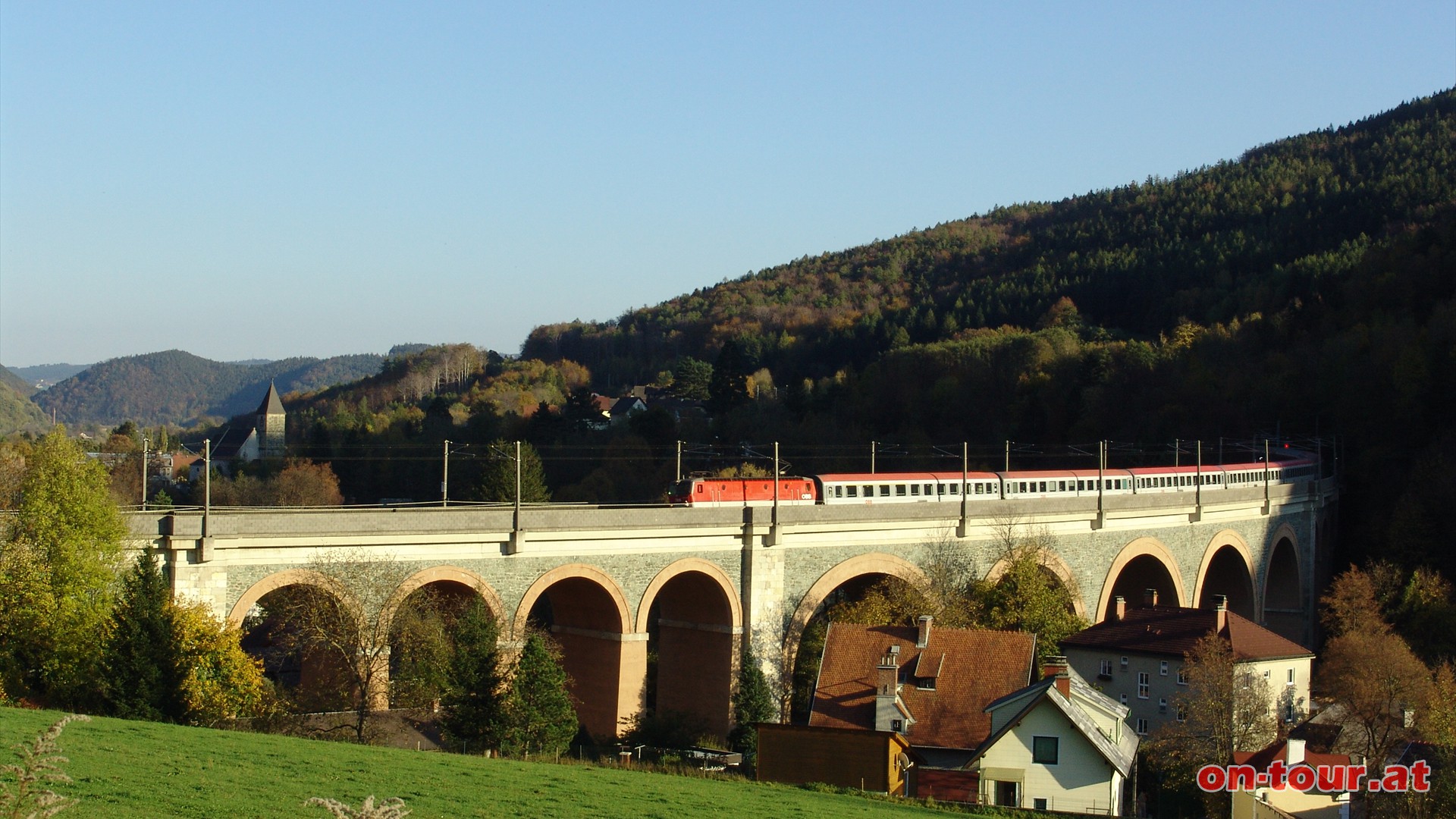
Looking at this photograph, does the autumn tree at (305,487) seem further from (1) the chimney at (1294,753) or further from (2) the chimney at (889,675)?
(1) the chimney at (1294,753)

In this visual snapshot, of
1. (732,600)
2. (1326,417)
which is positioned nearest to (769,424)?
(1326,417)

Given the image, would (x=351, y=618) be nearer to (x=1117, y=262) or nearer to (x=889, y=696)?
(x=889, y=696)

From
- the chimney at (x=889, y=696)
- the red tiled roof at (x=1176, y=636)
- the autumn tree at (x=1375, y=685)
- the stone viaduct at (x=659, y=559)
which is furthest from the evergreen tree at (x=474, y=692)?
the autumn tree at (x=1375, y=685)

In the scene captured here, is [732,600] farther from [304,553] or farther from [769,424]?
[769,424]

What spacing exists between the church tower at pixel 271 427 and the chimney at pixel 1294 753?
8612 cm

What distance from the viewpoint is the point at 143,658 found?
22531 millimetres

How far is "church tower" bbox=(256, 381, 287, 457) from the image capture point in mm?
105625

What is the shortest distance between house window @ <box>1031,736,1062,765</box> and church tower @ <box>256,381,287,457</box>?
84.6 metres

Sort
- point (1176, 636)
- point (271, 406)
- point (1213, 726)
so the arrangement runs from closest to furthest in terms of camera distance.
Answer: point (1213, 726), point (1176, 636), point (271, 406)

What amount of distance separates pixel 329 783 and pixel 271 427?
100865 millimetres

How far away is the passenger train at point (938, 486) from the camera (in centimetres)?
3759

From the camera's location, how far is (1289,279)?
86.4 m
